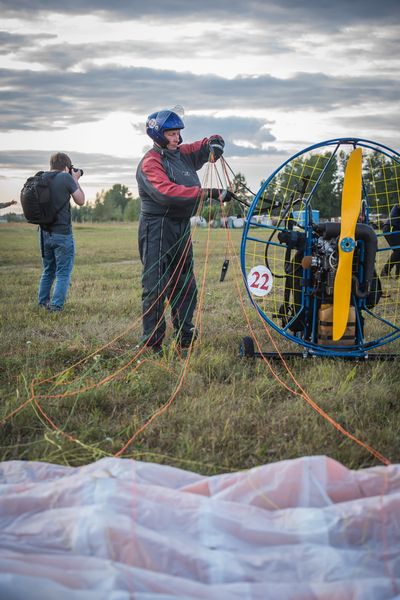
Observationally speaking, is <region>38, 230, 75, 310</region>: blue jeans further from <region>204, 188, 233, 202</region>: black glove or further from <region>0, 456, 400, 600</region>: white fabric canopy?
<region>0, 456, 400, 600</region>: white fabric canopy

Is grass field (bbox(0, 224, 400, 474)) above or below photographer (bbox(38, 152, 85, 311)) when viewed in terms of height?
below

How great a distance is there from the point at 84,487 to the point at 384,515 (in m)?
1.27

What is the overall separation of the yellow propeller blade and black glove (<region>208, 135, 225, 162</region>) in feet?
4.72

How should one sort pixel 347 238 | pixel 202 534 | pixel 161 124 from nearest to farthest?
pixel 202 534 → pixel 347 238 → pixel 161 124

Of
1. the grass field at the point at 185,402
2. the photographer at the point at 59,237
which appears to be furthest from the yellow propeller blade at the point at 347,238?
the photographer at the point at 59,237

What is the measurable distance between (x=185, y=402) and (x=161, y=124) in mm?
2569

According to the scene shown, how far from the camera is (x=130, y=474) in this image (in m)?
2.67

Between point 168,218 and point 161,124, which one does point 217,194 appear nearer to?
point 168,218

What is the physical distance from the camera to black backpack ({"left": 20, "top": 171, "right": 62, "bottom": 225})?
7195 millimetres

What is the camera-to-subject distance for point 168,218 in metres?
5.29

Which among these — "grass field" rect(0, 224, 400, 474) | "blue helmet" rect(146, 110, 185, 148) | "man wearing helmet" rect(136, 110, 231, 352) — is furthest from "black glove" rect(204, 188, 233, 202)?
"grass field" rect(0, 224, 400, 474)

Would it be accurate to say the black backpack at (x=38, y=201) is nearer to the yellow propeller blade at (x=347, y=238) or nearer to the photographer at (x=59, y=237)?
the photographer at (x=59, y=237)

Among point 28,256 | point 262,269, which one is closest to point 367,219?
point 262,269

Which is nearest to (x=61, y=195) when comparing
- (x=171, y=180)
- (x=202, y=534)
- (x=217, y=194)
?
(x=171, y=180)
